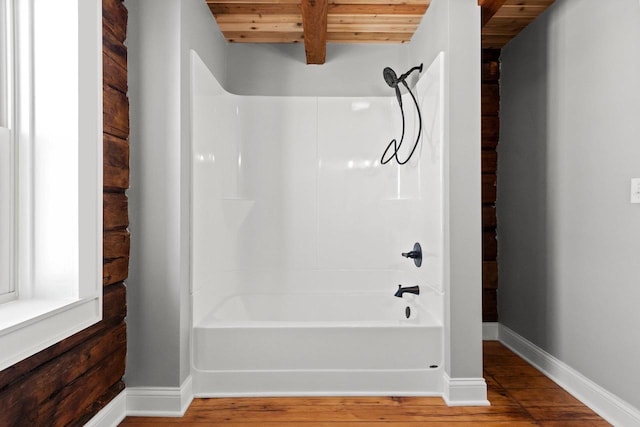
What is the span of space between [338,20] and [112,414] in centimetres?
254

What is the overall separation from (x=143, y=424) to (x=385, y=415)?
114 cm

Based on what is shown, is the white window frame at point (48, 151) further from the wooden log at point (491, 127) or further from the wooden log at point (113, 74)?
the wooden log at point (491, 127)

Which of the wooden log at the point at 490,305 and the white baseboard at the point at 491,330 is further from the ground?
the wooden log at the point at 490,305

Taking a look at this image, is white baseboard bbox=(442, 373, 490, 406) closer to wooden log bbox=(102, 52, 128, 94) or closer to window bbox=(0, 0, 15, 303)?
window bbox=(0, 0, 15, 303)

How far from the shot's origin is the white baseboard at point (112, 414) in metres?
1.89

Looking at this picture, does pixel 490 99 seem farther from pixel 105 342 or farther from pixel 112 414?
pixel 112 414

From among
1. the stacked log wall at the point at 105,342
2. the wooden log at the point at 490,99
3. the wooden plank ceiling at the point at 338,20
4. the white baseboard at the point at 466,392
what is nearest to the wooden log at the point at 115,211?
the stacked log wall at the point at 105,342

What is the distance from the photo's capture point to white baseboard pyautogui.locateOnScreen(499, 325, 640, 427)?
6.65ft

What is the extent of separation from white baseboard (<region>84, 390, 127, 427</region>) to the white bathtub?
1.15 feet

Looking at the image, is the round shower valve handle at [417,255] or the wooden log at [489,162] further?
the wooden log at [489,162]

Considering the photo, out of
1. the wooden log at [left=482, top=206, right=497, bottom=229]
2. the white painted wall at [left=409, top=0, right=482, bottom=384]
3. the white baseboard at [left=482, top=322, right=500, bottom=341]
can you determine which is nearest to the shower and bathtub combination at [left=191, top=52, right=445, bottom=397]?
the white painted wall at [left=409, top=0, right=482, bottom=384]

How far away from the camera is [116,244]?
2012 mm

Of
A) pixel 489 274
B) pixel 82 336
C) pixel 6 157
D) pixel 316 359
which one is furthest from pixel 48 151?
pixel 489 274

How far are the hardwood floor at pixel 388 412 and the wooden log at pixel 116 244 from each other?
2.63 feet
